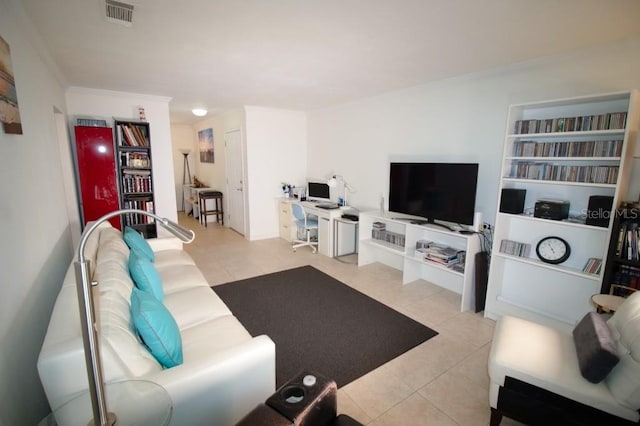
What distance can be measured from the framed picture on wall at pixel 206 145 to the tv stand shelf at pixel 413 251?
4483 millimetres

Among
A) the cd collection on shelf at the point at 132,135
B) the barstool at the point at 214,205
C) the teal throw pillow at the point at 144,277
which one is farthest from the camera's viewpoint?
the barstool at the point at 214,205

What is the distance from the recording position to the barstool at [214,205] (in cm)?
654

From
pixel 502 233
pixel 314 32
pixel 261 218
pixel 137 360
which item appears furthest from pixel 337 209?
pixel 137 360

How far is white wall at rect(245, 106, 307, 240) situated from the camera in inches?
204

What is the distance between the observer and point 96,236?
2.61 metres

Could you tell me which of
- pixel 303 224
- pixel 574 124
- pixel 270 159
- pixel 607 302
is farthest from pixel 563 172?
pixel 270 159

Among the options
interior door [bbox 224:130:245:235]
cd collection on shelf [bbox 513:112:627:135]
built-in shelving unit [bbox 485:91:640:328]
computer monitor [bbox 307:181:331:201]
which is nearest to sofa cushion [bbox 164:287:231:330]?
built-in shelving unit [bbox 485:91:640:328]

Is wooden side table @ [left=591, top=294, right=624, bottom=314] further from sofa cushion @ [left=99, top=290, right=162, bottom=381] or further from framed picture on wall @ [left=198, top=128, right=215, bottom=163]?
framed picture on wall @ [left=198, top=128, right=215, bottom=163]

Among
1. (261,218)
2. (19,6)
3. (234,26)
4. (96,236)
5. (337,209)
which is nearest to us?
(19,6)

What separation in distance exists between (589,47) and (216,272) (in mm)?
4313

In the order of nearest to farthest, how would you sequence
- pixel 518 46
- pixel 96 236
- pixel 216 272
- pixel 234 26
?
pixel 234 26 → pixel 518 46 → pixel 96 236 → pixel 216 272

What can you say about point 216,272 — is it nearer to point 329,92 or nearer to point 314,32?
point 329,92

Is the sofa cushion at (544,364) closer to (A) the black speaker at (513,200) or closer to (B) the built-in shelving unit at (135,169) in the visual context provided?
(A) the black speaker at (513,200)

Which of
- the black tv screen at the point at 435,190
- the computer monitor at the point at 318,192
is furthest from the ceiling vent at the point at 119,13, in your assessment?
the computer monitor at the point at 318,192
